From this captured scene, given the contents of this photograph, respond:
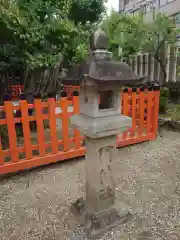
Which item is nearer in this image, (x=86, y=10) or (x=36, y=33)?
(x=36, y=33)

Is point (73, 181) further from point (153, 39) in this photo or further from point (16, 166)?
point (153, 39)

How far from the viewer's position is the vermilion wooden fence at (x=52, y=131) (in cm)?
288

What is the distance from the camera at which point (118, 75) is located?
1.60 metres

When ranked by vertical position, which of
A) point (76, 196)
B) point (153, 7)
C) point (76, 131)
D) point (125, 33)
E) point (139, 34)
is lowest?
point (76, 196)

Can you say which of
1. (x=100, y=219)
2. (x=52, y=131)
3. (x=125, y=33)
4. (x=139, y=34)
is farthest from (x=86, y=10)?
(x=100, y=219)

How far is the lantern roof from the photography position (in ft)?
4.99

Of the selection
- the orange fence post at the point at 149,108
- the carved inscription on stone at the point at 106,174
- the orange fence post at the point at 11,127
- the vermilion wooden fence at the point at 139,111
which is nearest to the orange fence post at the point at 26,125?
the orange fence post at the point at 11,127

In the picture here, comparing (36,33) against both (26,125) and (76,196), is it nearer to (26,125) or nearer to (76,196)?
(26,125)

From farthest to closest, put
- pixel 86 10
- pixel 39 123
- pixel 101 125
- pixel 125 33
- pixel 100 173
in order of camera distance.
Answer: pixel 86 10 → pixel 125 33 → pixel 39 123 → pixel 100 173 → pixel 101 125

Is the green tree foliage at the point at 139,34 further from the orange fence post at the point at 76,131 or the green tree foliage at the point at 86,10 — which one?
the orange fence post at the point at 76,131

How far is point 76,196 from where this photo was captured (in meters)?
2.50

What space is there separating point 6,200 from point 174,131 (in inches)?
162

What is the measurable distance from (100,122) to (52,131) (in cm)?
163

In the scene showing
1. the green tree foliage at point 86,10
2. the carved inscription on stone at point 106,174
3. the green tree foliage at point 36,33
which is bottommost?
the carved inscription on stone at point 106,174
